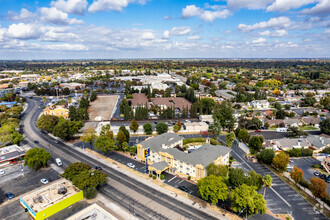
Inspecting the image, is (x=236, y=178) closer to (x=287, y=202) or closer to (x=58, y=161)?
(x=287, y=202)

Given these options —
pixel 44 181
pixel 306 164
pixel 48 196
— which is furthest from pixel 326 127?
pixel 44 181

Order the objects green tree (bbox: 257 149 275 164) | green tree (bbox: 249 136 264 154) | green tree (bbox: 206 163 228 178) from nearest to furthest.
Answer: green tree (bbox: 206 163 228 178) < green tree (bbox: 257 149 275 164) < green tree (bbox: 249 136 264 154)

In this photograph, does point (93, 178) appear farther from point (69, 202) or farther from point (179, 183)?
point (179, 183)

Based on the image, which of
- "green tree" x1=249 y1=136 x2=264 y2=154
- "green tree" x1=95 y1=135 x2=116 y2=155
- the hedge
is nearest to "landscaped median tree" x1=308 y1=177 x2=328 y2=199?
"green tree" x1=249 y1=136 x2=264 y2=154

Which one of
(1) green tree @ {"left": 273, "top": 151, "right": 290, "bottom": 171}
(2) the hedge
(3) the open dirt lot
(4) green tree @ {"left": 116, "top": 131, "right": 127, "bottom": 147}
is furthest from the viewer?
(3) the open dirt lot

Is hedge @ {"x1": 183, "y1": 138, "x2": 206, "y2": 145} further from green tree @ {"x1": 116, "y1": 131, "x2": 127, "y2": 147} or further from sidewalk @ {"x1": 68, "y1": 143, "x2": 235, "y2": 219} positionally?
sidewalk @ {"x1": 68, "y1": 143, "x2": 235, "y2": 219}

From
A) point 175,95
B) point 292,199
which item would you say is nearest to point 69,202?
point 292,199

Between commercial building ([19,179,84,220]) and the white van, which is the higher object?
commercial building ([19,179,84,220])

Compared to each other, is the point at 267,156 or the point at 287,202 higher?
the point at 267,156
